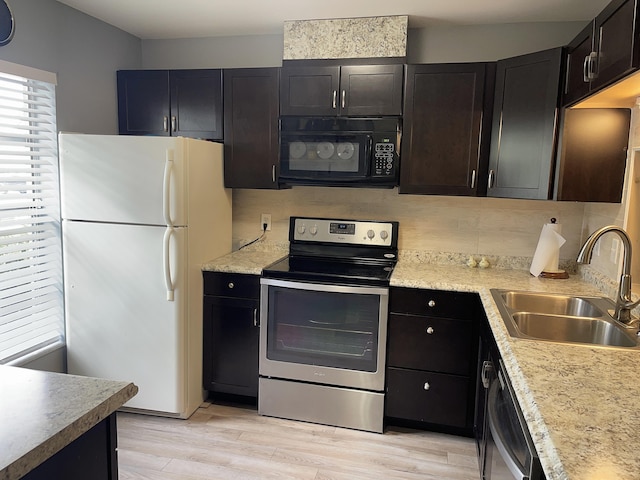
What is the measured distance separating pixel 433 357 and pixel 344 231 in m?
0.97

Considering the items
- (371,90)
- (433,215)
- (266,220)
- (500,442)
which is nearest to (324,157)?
(371,90)

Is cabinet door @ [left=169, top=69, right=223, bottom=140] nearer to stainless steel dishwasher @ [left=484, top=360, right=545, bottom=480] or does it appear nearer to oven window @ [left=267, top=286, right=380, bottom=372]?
oven window @ [left=267, top=286, right=380, bottom=372]

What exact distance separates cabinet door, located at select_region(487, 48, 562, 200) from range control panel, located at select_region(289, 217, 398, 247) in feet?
2.25

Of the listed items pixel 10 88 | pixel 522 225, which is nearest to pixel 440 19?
pixel 522 225

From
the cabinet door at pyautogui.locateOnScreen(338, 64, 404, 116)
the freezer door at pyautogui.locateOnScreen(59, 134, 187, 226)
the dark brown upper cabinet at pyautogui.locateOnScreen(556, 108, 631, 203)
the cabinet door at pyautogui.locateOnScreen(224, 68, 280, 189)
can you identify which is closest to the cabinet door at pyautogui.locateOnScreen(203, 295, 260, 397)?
the freezer door at pyautogui.locateOnScreen(59, 134, 187, 226)

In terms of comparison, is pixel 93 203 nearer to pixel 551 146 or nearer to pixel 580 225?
pixel 551 146

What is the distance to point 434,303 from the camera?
255 centimetres

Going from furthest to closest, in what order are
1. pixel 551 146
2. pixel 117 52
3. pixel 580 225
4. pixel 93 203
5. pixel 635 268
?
pixel 117 52
pixel 580 225
pixel 93 203
pixel 551 146
pixel 635 268

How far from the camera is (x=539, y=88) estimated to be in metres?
2.38

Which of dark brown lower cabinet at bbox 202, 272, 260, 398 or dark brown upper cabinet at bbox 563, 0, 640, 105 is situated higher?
dark brown upper cabinet at bbox 563, 0, 640, 105

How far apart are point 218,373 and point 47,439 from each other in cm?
206

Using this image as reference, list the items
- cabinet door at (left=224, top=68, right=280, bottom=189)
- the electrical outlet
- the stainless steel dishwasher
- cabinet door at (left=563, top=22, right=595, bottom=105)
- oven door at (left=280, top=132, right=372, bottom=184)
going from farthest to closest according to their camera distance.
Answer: the electrical outlet < cabinet door at (left=224, top=68, right=280, bottom=189) < oven door at (left=280, top=132, right=372, bottom=184) < cabinet door at (left=563, top=22, right=595, bottom=105) < the stainless steel dishwasher

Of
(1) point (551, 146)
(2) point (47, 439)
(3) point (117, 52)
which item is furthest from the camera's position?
(3) point (117, 52)

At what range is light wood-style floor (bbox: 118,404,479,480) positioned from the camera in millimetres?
2322
